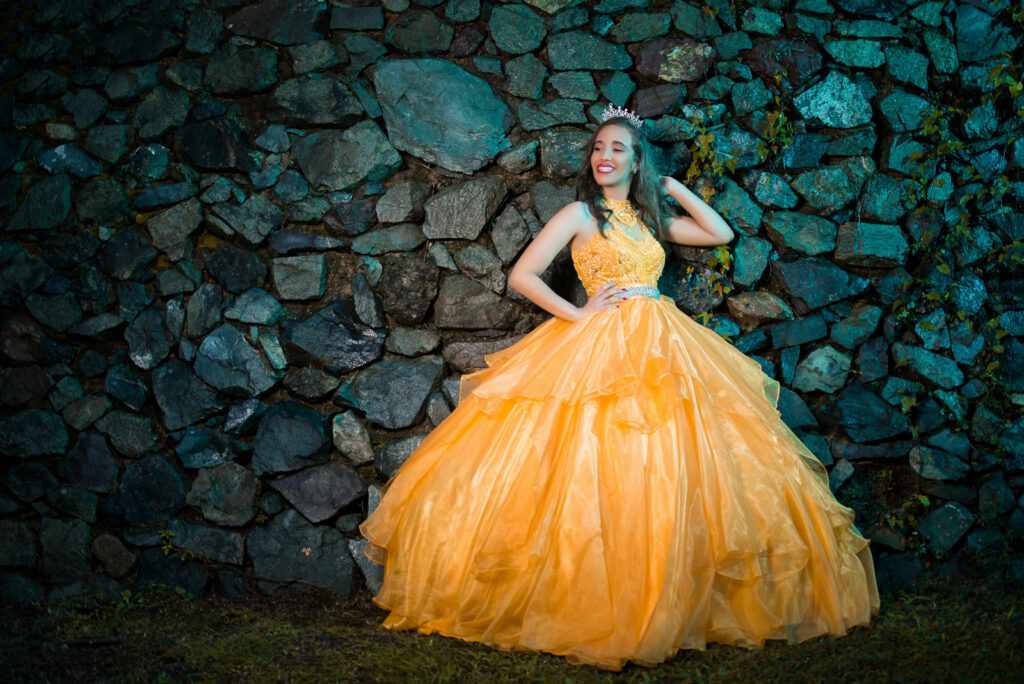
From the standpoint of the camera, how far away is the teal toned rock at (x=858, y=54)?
3186 mm

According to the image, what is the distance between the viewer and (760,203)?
10.5 ft

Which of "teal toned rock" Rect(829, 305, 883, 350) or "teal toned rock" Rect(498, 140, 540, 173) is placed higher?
"teal toned rock" Rect(498, 140, 540, 173)

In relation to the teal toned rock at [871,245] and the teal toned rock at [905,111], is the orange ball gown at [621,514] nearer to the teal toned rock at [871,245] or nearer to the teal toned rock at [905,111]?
the teal toned rock at [871,245]

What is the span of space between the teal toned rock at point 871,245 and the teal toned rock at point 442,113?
1578 mm

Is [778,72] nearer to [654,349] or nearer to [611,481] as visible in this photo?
[654,349]

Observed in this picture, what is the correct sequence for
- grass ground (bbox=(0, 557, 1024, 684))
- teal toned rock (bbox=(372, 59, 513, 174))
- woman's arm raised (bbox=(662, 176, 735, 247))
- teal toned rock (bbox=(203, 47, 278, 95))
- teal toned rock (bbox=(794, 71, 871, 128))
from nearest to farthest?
grass ground (bbox=(0, 557, 1024, 684)), woman's arm raised (bbox=(662, 176, 735, 247)), teal toned rock (bbox=(794, 71, 871, 128)), teal toned rock (bbox=(372, 59, 513, 174)), teal toned rock (bbox=(203, 47, 278, 95))

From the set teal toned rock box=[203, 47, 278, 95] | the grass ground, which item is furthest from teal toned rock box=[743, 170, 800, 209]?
teal toned rock box=[203, 47, 278, 95]

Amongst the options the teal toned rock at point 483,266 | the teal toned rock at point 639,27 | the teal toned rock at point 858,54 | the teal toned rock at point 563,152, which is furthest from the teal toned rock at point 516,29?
the teal toned rock at point 858,54

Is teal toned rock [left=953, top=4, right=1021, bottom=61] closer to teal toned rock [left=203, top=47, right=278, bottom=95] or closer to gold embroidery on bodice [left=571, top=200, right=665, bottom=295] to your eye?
gold embroidery on bodice [left=571, top=200, right=665, bottom=295]

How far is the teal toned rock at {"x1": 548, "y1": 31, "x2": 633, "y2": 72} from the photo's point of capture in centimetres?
326

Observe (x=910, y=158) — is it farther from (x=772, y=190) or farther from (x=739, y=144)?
(x=739, y=144)

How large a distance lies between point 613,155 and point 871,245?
122 cm

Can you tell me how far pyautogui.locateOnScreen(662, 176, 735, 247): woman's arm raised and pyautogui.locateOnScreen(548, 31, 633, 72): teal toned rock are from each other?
2.04 ft

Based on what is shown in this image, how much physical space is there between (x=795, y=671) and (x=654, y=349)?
115 centimetres
